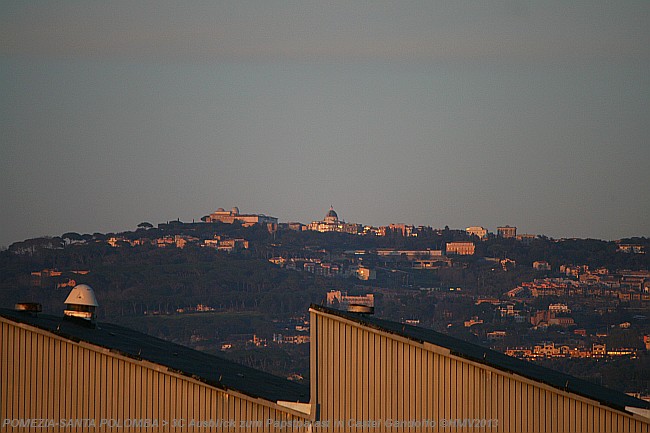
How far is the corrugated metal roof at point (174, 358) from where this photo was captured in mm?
23312

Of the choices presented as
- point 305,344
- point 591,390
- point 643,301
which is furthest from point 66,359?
point 643,301

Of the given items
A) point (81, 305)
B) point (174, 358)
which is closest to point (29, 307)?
point (81, 305)

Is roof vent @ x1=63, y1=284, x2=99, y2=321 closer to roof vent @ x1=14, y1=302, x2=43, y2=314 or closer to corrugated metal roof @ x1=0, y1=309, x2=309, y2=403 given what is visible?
corrugated metal roof @ x1=0, y1=309, x2=309, y2=403

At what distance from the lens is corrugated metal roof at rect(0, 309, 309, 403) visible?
2331cm

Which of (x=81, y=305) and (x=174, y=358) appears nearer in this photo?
(x=174, y=358)

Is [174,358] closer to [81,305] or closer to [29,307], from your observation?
[81,305]

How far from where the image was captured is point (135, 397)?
23000 mm

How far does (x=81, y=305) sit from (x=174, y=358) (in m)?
3.31

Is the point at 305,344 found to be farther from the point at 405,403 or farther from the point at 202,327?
the point at 405,403

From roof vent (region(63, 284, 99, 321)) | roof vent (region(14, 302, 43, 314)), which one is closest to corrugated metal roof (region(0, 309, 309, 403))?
roof vent (region(14, 302, 43, 314))

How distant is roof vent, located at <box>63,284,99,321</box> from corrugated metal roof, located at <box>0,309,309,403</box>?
368mm

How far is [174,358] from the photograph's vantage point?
1042 inches

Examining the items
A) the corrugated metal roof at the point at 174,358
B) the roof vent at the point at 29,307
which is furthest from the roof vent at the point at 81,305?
the roof vent at the point at 29,307

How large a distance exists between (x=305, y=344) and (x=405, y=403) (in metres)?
131
